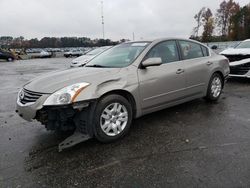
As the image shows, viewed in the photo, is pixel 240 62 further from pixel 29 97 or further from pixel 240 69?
pixel 29 97

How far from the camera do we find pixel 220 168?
286cm

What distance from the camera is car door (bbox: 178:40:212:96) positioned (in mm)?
4805

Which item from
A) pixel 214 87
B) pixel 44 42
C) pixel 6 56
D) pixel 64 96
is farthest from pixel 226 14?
pixel 64 96

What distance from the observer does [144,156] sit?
3219mm

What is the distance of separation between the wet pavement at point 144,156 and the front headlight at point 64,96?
29.3 inches

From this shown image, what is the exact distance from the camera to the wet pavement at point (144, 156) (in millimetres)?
2695

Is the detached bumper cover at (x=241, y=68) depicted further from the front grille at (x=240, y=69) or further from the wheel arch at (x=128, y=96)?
the wheel arch at (x=128, y=96)

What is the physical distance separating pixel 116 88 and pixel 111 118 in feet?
1.52

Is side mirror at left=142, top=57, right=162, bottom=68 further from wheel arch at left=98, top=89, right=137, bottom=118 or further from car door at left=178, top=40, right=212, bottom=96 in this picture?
car door at left=178, top=40, right=212, bottom=96

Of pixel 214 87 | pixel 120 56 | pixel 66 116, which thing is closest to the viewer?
pixel 66 116

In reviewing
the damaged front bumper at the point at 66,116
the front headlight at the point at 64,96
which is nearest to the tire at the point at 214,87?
the damaged front bumper at the point at 66,116

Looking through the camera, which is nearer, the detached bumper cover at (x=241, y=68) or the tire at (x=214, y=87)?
the tire at (x=214, y=87)

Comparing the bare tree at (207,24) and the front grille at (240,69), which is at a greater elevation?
the bare tree at (207,24)

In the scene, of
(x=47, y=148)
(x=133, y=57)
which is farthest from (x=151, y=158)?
(x=133, y=57)
